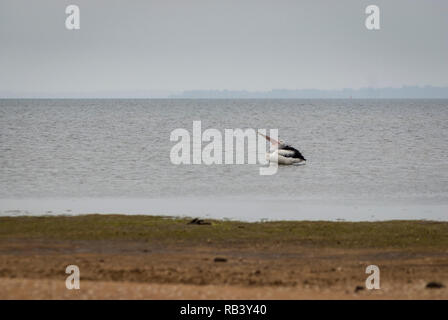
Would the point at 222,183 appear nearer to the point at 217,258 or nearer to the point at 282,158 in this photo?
the point at 282,158

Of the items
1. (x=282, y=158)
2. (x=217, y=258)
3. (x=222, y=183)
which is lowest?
(x=222, y=183)

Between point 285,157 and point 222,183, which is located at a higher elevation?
point 285,157

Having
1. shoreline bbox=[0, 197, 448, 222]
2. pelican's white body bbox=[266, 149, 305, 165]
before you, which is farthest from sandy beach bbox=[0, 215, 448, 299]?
pelican's white body bbox=[266, 149, 305, 165]

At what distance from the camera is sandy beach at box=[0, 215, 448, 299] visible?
16828 millimetres

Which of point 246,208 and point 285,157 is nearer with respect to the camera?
point 246,208

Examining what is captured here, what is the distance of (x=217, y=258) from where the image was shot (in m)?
20.7

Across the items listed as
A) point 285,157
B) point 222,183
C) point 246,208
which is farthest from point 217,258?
point 285,157

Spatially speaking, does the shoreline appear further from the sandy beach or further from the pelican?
the pelican

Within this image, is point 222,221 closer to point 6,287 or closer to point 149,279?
point 149,279

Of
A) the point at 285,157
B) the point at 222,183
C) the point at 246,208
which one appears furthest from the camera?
the point at 285,157

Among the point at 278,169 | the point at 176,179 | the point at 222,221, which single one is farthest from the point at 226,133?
the point at 222,221

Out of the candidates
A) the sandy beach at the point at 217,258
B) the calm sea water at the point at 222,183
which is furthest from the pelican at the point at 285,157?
the sandy beach at the point at 217,258

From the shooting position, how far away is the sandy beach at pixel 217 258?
16.8 metres

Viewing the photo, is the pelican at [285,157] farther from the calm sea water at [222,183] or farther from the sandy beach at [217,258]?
the sandy beach at [217,258]
